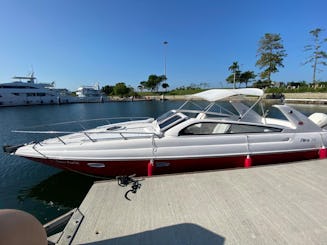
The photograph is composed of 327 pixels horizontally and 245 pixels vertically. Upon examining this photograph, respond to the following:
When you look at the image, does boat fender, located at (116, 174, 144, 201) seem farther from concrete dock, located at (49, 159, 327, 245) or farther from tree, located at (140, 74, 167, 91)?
tree, located at (140, 74, 167, 91)

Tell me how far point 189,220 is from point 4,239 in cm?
221

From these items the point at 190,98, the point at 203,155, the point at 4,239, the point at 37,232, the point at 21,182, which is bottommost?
the point at 21,182

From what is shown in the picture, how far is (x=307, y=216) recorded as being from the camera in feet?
9.56

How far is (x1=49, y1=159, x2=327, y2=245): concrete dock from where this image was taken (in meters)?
2.59

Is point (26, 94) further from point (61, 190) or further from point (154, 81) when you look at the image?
point (61, 190)

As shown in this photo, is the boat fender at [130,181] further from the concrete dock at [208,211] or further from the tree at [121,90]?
the tree at [121,90]

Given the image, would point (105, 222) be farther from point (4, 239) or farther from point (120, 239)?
point (4, 239)

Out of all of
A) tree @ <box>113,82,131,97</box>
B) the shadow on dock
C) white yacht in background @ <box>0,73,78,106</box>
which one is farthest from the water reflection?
tree @ <box>113,82,131,97</box>

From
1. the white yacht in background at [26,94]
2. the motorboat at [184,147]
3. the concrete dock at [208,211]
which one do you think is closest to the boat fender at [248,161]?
the motorboat at [184,147]

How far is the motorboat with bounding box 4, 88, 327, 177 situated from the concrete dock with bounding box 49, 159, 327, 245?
793 millimetres

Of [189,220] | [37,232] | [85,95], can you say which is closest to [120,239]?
[189,220]

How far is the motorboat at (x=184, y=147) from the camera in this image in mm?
4934

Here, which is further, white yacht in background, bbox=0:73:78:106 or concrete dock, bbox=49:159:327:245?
white yacht in background, bbox=0:73:78:106

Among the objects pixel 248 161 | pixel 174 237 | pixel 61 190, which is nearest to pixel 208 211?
pixel 174 237
